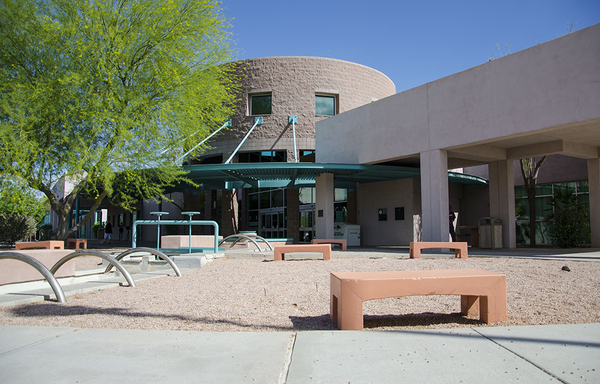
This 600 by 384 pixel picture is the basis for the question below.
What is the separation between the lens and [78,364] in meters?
3.21

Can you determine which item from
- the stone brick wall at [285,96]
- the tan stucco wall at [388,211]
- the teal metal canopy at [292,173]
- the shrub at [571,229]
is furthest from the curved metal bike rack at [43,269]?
the stone brick wall at [285,96]

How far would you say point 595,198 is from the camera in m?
18.4

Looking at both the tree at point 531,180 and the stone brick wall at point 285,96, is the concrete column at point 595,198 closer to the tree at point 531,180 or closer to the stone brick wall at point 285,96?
the tree at point 531,180

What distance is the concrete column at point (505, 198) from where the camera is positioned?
1888cm

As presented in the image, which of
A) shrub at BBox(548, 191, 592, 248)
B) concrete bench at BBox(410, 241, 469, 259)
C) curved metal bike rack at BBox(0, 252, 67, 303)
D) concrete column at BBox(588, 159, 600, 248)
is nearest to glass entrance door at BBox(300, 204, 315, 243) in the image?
shrub at BBox(548, 191, 592, 248)

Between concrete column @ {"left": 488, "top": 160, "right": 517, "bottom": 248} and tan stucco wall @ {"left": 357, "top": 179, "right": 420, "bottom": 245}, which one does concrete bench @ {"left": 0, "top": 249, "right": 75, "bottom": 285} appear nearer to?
concrete column @ {"left": 488, "top": 160, "right": 517, "bottom": 248}

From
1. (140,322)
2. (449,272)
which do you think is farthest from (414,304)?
(140,322)

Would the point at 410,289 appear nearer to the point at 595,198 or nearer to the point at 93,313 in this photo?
the point at 93,313

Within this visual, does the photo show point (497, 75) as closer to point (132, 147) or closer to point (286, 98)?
point (132, 147)

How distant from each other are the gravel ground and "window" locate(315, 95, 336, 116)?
2166 centimetres

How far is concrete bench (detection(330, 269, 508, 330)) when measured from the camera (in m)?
4.43

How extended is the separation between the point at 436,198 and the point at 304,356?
14552 mm

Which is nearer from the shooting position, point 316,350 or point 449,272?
point 316,350

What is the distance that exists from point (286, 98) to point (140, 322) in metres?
24.6
